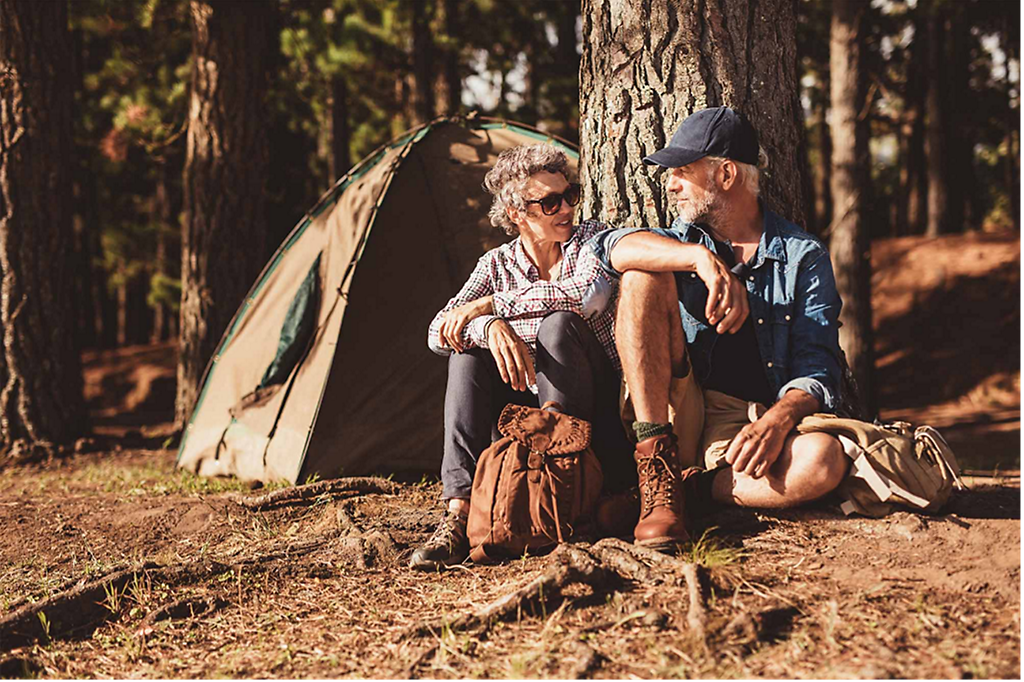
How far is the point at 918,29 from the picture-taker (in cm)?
1862

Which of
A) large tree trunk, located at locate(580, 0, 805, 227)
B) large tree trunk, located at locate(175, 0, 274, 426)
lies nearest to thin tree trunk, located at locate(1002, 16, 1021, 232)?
large tree trunk, located at locate(175, 0, 274, 426)

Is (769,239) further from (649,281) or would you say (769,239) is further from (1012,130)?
(1012,130)

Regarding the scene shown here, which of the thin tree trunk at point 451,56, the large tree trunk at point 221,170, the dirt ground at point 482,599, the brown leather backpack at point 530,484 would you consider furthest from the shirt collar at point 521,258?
the thin tree trunk at point 451,56

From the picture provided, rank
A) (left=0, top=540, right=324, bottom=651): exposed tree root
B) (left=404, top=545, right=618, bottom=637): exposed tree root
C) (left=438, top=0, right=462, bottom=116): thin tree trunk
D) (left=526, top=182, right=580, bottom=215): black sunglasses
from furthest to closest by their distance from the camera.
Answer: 1. (left=438, top=0, right=462, bottom=116): thin tree trunk
2. (left=526, top=182, right=580, bottom=215): black sunglasses
3. (left=0, top=540, right=324, bottom=651): exposed tree root
4. (left=404, top=545, right=618, bottom=637): exposed tree root

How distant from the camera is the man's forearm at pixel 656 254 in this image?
331 centimetres

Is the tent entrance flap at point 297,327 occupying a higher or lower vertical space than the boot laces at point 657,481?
higher

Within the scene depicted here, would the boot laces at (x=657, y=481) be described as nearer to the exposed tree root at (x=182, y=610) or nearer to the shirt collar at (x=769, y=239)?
the shirt collar at (x=769, y=239)

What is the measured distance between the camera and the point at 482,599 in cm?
297

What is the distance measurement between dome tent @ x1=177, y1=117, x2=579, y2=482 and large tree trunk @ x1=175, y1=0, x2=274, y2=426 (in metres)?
1.77

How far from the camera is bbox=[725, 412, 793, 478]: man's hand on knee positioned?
3.20 m

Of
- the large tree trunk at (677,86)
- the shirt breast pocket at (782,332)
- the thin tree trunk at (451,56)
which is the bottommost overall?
the shirt breast pocket at (782,332)

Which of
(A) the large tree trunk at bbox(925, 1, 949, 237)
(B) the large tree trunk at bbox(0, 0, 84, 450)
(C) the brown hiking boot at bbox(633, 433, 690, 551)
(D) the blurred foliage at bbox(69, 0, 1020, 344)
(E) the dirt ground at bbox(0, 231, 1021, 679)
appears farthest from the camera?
(A) the large tree trunk at bbox(925, 1, 949, 237)

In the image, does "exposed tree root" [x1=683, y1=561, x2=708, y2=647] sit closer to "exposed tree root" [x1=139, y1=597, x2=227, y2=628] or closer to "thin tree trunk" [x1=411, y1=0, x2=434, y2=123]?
"exposed tree root" [x1=139, y1=597, x2=227, y2=628]

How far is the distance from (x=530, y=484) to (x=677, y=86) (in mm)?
1828
